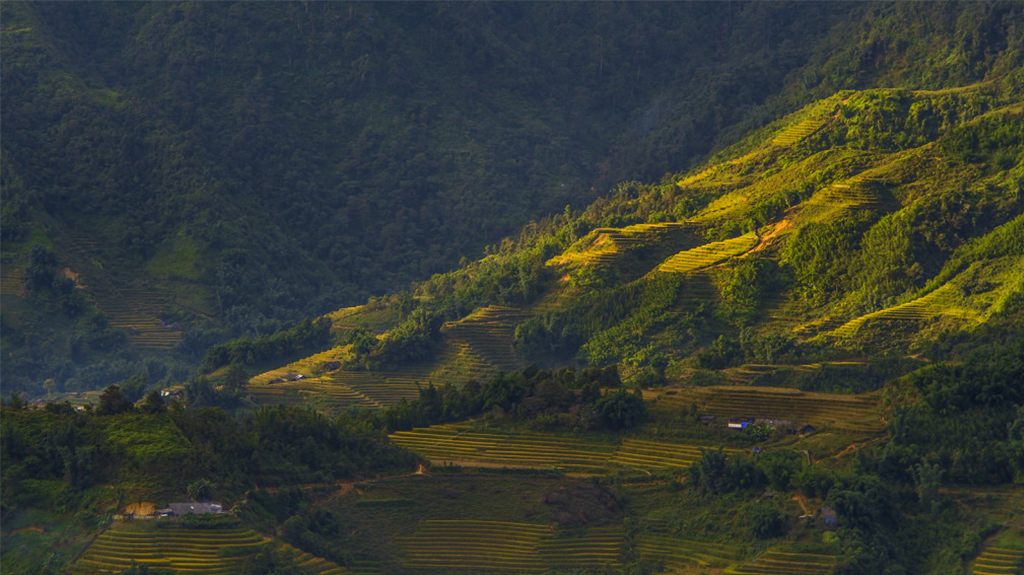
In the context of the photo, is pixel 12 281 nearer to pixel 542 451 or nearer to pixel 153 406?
pixel 153 406

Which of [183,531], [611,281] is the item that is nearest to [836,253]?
[611,281]

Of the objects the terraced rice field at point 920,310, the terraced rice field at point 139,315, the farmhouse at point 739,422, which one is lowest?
the farmhouse at point 739,422

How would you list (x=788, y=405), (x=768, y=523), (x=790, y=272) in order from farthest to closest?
(x=790, y=272) → (x=788, y=405) → (x=768, y=523)

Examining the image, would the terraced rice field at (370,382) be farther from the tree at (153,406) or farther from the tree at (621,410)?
the tree at (153,406)

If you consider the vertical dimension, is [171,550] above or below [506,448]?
below

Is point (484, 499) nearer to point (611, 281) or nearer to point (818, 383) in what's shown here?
point (818, 383)

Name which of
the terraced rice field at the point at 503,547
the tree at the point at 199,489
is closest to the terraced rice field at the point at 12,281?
the tree at the point at 199,489

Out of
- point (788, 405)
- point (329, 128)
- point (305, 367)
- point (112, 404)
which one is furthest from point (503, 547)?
point (329, 128)
